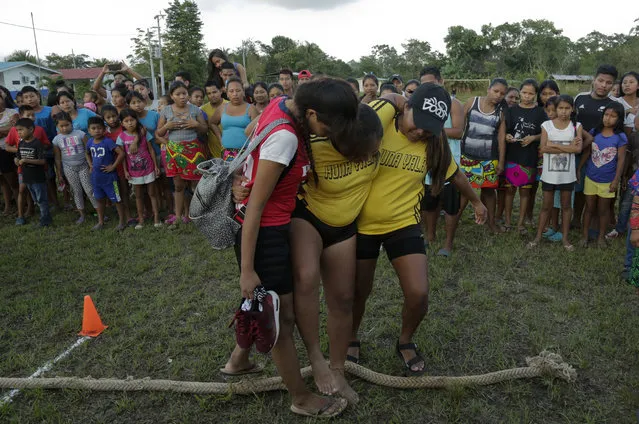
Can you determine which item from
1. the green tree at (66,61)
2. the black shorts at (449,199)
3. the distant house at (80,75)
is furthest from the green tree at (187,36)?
the black shorts at (449,199)

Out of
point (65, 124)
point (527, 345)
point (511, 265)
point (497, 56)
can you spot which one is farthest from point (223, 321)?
point (497, 56)

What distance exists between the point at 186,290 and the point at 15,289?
5.54 ft

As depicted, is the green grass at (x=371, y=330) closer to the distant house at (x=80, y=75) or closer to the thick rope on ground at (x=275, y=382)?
the thick rope on ground at (x=275, y=382)

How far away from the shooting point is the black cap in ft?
8.10

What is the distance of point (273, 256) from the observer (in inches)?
89.6

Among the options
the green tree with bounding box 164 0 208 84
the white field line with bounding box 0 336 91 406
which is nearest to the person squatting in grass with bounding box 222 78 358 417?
the white field line with bounding box 0 336 91 406

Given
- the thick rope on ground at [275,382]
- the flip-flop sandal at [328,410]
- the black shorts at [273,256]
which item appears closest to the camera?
the black shorts at [273,256]

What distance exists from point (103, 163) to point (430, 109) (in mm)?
5315

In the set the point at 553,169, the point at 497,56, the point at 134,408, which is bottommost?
the point at 134,408

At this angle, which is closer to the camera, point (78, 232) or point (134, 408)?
point (134, 408)

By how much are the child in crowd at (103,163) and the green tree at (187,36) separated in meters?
42.4

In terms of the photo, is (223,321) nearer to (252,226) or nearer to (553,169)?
(252,226)

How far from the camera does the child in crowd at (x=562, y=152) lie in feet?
16.8

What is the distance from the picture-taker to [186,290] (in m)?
4.45
